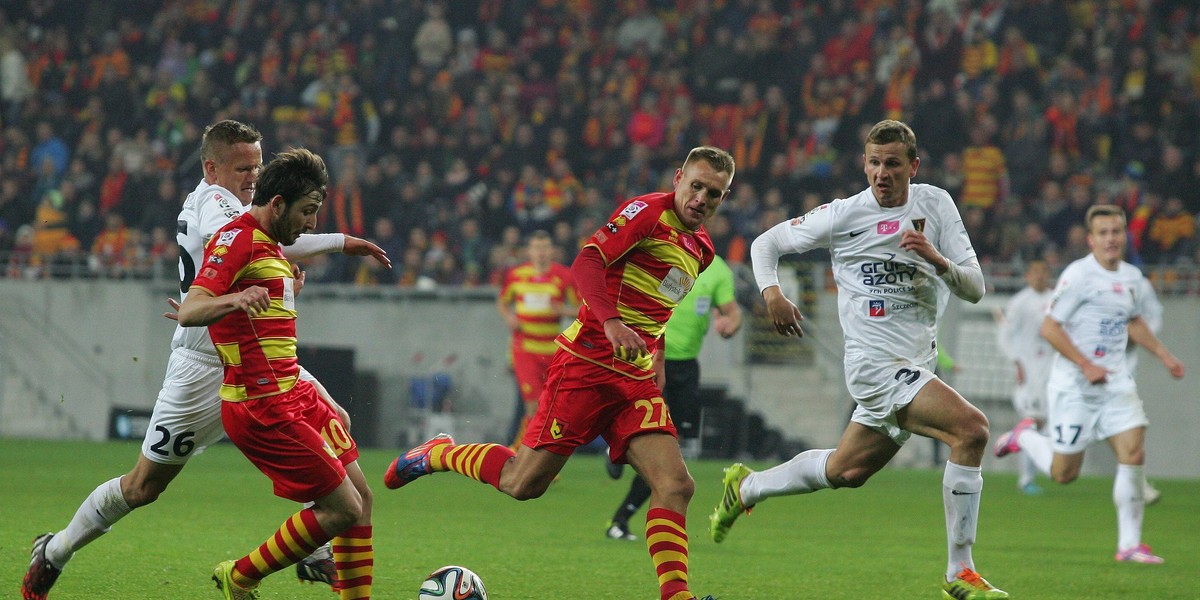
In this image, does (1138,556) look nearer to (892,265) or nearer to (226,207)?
(892,265)

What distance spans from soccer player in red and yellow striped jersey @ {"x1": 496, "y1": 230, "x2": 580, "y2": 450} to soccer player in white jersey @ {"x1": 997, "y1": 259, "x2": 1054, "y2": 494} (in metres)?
4.99

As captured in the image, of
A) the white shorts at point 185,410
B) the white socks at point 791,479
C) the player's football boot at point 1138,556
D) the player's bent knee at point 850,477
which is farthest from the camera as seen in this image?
the player's football boot at point 1138,556

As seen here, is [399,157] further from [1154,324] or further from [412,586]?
[412,586]

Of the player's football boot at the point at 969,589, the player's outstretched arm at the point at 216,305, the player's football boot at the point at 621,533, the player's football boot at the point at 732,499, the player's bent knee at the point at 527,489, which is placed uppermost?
the player's outstretched arm at the point at 216,305

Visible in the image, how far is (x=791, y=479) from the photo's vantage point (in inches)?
278

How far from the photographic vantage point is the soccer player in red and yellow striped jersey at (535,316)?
14.3m

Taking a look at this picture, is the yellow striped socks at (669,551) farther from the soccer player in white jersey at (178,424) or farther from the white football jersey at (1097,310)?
the white football jersey at (1097,310)

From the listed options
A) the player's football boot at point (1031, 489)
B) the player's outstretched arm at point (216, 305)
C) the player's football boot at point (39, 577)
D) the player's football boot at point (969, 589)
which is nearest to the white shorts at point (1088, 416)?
the player's football boot at point (969, 589)

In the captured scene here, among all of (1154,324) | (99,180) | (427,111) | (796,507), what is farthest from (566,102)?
(1154,324)

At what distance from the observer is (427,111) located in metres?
21.9

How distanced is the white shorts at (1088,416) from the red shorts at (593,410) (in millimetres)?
4243

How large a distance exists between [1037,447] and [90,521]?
26.0 feet

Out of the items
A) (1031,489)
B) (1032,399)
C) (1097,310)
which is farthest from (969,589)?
(1032,399)

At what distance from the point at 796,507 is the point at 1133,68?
9.50 metres
